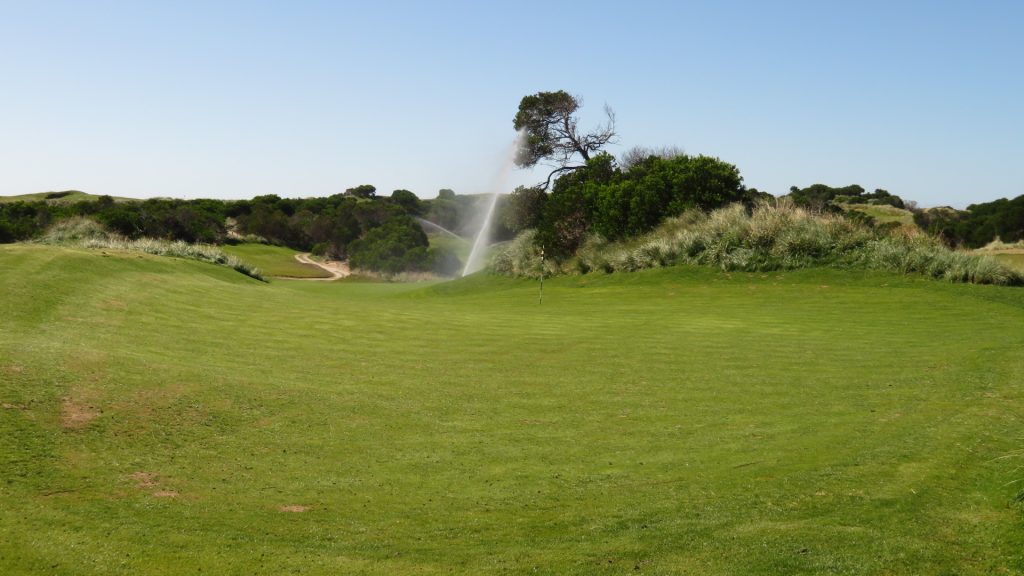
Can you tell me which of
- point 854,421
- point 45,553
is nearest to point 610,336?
point 854,421

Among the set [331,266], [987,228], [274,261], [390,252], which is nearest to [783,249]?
[390,252]

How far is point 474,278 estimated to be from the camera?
4112 cm

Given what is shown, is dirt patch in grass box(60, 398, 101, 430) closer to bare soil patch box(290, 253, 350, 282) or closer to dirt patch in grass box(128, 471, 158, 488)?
dirt patch in grass box(128, 471, 158, 488)

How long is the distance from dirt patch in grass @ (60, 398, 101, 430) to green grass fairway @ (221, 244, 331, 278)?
44862 millimetres

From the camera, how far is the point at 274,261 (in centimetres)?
6297

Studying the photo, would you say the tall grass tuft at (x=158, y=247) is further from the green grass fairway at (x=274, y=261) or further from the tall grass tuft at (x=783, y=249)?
the tall grass tuft at (x=783, y=249)

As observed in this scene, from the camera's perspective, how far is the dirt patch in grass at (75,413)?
9.39m

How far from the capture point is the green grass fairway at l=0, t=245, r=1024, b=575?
6.96 m

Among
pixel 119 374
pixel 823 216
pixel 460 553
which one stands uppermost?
pixel 823 216

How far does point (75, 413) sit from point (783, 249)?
27612 millimetres

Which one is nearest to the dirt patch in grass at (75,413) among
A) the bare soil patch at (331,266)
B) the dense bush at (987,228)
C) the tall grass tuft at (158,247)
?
the tall grass tuft at (158,247)

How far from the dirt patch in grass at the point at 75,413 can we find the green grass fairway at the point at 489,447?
4 centimetres

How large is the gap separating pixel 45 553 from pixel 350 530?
253cm

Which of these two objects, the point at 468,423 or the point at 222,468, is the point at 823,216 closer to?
the point at 468,423
